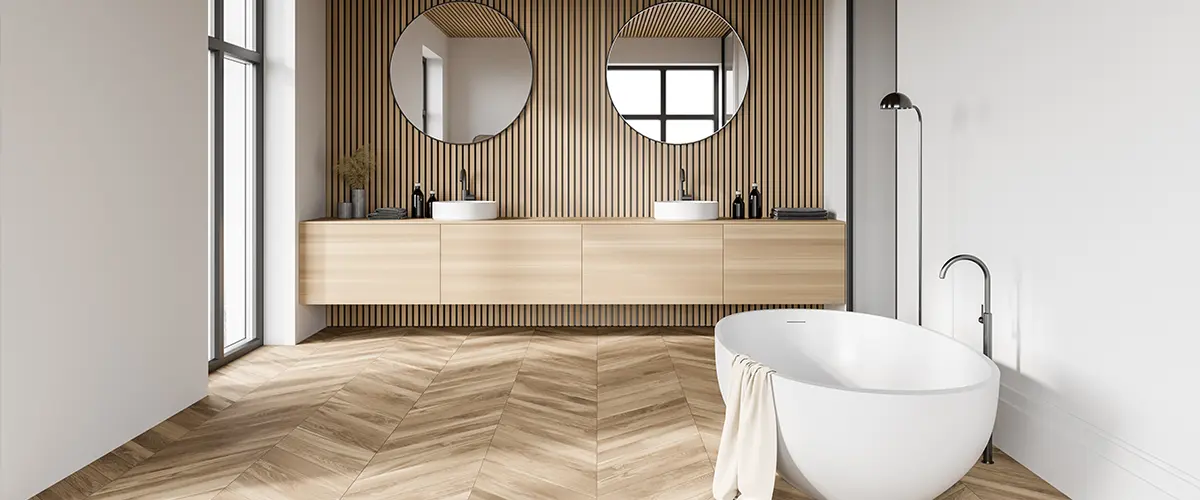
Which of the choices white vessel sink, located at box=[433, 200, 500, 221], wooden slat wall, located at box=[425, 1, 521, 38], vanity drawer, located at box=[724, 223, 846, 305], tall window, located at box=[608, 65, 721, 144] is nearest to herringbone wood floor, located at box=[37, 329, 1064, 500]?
vanity drawer, located at box=[724, 223, 846, 305]

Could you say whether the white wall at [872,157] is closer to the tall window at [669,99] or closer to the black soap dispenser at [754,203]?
the black soap dispenser at [754,203]

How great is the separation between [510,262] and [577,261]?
43 centimetres

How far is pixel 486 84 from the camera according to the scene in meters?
5.67

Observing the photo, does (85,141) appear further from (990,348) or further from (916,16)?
(916,16)

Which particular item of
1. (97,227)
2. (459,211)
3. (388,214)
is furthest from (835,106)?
(97,227)

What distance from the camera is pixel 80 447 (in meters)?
2.83

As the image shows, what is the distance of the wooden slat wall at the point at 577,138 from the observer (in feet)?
18.7

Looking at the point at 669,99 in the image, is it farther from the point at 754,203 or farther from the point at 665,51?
the point at 754,203

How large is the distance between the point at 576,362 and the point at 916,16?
8.30 feet

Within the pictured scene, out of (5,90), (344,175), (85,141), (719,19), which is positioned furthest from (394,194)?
(5,90)

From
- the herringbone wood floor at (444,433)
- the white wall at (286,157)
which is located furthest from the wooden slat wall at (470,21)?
the herringbone wood floor at (444,433)

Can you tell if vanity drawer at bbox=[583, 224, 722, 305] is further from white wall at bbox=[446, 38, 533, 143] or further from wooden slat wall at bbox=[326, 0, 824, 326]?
white wall at bbox=[446, 38, 533, 143]

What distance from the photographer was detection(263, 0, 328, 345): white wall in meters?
4.93

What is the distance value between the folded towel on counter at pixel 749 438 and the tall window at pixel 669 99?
337 centimetres
